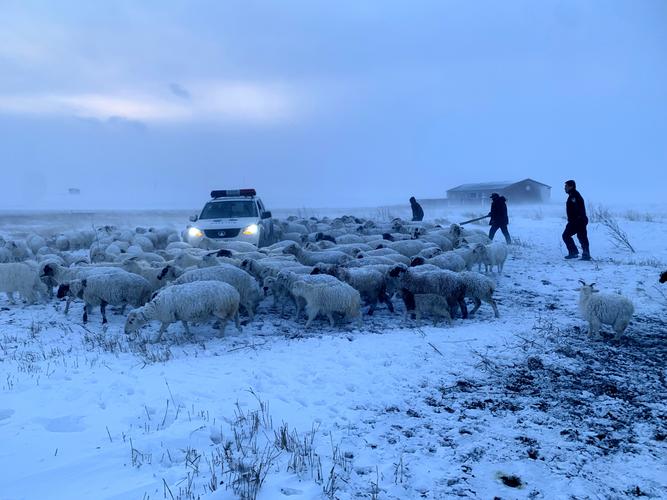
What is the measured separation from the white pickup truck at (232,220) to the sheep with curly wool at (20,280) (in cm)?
520

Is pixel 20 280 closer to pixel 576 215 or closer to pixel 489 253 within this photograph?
pixel 489 253

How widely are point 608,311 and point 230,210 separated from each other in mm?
13037

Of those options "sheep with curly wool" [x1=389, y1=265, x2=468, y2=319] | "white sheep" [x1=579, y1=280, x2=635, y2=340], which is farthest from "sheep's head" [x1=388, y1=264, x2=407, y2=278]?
"white sheep" [x1=579, y1=280, x2=635, y2=340]

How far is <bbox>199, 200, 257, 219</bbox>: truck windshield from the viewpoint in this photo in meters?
17.2

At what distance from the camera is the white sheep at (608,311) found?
7867 millimetres

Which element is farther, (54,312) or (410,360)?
(54,312)

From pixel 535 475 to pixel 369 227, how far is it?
17.9m

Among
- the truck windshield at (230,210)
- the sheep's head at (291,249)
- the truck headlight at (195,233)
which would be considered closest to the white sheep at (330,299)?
the sheep's head at (291,249)

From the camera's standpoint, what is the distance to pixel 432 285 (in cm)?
984

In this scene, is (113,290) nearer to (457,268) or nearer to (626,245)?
(457,268)

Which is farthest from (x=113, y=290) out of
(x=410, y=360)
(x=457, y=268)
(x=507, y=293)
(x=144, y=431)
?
(x=507, y=293)

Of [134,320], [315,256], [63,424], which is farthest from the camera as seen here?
[315,256]

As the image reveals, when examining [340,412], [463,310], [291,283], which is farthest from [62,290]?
[463,310]

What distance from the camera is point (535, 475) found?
13.8 feet
